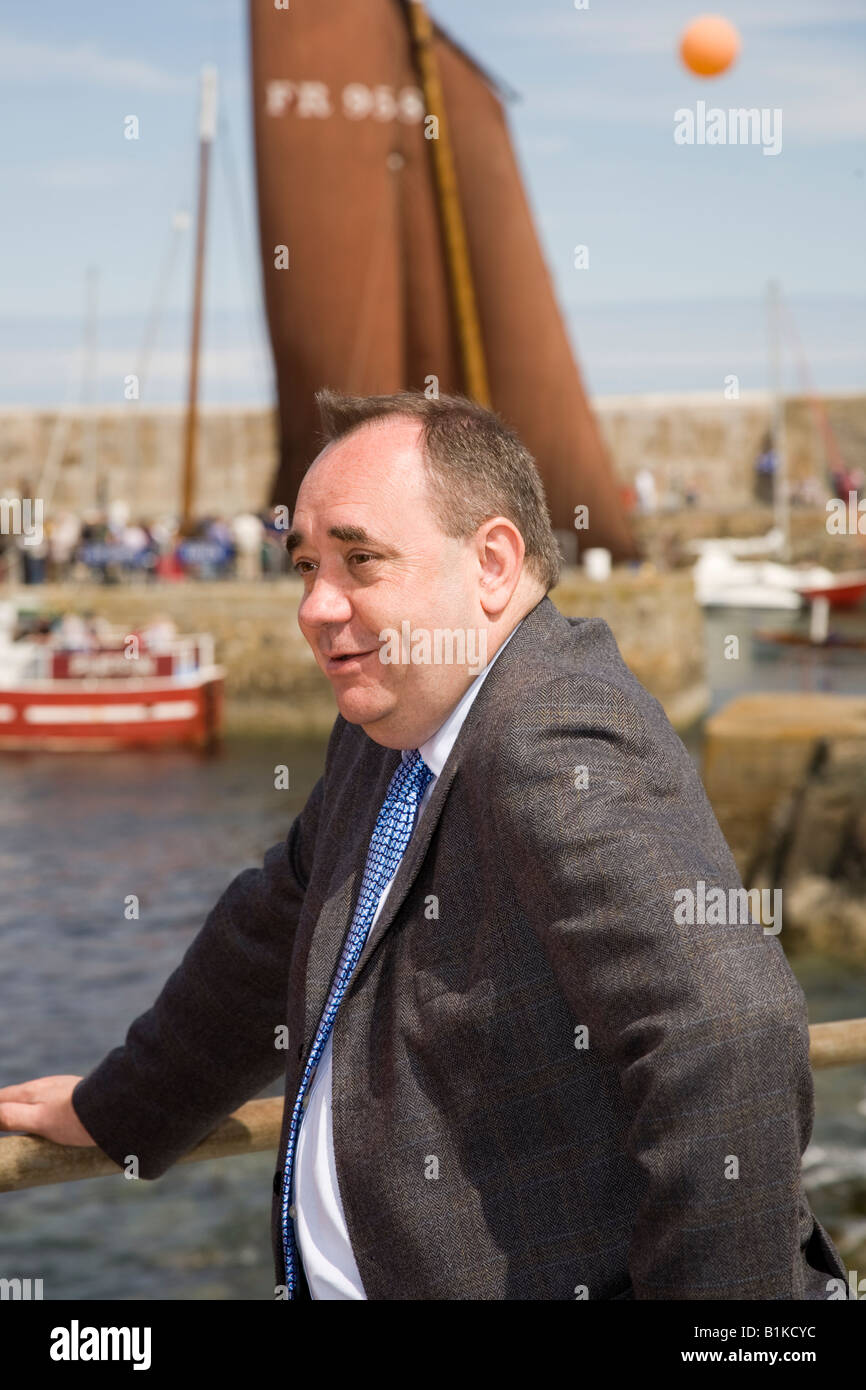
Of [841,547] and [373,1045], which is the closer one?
[373,1045]

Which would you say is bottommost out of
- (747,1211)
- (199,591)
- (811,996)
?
(811,996)

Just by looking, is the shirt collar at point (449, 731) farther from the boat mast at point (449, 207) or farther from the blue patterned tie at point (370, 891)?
the boat mast at point (449, 207)

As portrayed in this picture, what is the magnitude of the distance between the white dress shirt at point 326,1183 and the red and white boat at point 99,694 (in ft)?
69.9

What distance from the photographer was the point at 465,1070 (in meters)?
1.49

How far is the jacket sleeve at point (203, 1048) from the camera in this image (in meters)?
2.05

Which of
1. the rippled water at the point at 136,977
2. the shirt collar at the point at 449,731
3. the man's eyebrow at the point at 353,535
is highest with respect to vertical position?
the man's eyebrow at the point at 353,535

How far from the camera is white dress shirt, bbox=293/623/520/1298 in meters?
1.62

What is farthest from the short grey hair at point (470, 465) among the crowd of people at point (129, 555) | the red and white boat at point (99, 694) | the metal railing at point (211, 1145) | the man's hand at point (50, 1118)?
the crowd of people at point (129, 555)

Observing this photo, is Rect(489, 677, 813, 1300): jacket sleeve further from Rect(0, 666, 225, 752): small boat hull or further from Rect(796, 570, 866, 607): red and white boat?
Rect(796, 570, 866, 607): red and white boat

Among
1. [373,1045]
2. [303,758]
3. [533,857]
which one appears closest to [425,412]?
[533,857]

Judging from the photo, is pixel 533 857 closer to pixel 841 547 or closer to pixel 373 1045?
pixel 373 1045

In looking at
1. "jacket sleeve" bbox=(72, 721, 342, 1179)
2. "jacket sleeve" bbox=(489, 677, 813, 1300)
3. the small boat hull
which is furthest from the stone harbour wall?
"jacket sleeve" bbox=(489, 677, 813, 1300)

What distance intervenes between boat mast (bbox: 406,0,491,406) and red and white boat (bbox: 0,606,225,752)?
19.4 feet

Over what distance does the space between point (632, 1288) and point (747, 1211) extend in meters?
0.18
